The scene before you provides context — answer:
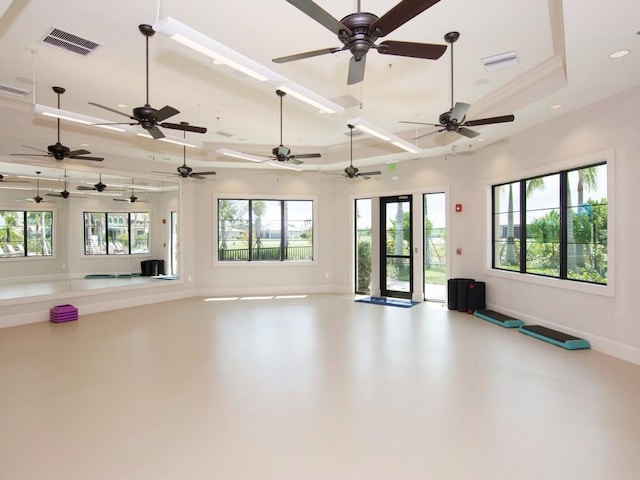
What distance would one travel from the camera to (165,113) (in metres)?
3.74

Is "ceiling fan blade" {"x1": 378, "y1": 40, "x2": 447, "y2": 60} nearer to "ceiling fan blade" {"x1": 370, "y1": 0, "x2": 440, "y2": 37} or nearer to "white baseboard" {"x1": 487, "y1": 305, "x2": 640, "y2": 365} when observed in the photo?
"ceiling fan blade" {"x1": 370, "y1": 0, "x2": 440, "y2": 37}

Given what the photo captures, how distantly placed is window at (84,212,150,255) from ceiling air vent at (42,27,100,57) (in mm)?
4403

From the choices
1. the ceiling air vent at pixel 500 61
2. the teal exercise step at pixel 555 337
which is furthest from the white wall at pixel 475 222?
the ceiling air vent at pixel 500 61

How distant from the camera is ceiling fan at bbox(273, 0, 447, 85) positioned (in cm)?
200

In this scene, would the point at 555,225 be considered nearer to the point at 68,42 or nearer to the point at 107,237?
the point at 68,42

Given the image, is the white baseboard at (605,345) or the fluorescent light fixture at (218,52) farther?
the white baseboard at (605,345)

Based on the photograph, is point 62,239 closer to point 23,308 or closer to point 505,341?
point 23,308

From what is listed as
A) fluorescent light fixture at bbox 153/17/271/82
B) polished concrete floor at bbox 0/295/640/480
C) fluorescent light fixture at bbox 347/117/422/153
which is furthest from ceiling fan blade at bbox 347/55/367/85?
polished concrete floor at bbox 0/295/640/480

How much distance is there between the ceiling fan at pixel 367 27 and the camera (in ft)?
6.55

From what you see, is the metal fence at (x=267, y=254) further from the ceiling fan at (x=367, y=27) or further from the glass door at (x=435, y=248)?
the ceiling fan at (x=367, y=27)

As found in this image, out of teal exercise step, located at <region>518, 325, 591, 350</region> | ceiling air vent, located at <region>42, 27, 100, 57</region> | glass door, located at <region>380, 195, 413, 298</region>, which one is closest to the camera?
ceiling air vent, located at <region>42, 27, 100, 57</region>

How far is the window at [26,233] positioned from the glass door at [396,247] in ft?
22.9

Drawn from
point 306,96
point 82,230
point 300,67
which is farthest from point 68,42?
point 82,230

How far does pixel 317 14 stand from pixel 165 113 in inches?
92.4
